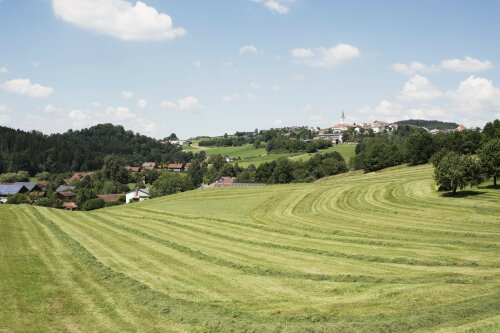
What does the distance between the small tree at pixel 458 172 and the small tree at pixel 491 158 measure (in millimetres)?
1644

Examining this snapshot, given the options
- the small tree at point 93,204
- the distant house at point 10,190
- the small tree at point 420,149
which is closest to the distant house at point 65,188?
the distant house at point 10,190

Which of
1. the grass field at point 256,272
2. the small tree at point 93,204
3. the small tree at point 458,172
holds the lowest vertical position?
the small tree at point 93,204

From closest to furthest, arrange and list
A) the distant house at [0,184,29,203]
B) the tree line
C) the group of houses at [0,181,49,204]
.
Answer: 1. the tree line
2. the distant house at [0,184,29,203]
3. the group of houses at [0,181,49,204]

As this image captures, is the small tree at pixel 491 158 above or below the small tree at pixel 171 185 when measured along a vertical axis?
above

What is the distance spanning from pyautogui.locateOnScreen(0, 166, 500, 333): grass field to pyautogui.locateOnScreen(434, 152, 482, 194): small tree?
602 centimetres

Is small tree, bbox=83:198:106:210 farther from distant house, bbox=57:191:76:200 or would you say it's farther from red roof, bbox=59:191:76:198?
red roof, bbox=59:191:76:198

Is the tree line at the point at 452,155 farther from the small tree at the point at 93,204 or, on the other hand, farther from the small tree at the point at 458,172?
the small tree at the point at 93,204

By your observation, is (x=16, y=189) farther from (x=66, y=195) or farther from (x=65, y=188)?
(x=65, y=188)

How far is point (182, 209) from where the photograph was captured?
63.2m

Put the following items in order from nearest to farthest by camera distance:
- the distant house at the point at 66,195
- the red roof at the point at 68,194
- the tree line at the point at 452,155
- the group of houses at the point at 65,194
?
the tree line at the point at 452,155 → the group of houses at the point at 65,194 → the distant house at the point at 66,195 → the red roof at the point at 68,194

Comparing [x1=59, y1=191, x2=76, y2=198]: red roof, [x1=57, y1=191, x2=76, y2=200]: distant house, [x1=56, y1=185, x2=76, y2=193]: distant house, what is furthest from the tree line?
[x1=56, y1=185, x2=76, y2=193]: distant house

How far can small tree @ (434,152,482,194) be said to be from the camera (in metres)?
58.5

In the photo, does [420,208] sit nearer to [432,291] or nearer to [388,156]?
[432,291]

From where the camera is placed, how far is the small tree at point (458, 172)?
192 feet
